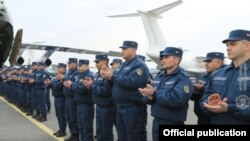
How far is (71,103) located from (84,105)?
2.67ft

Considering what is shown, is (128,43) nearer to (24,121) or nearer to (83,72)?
(83,72)

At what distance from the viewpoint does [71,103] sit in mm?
7660

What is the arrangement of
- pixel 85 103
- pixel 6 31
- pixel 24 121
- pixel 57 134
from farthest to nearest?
pixel 24 121, pixel 57 134, pixel 6 31, pixel 85 103

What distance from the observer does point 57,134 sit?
8.22 metres

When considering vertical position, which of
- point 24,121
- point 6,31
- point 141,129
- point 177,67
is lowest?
point 24,121

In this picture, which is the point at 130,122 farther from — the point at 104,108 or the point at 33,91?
the point at 33,91

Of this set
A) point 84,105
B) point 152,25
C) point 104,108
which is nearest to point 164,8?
point 152,25

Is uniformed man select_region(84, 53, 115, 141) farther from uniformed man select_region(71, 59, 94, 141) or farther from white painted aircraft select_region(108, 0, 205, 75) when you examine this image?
white painted aircraft select_region(108, 0, 205, 75)

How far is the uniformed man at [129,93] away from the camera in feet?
17.9

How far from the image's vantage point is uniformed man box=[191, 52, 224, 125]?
5.01 meters

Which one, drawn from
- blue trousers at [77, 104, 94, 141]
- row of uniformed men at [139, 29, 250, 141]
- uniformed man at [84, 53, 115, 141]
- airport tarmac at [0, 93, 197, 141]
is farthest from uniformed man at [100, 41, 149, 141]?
airport tarmac at [0, 93, 197, 141]

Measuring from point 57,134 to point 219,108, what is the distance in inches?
209

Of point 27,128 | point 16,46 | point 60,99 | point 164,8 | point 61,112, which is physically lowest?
point 27,128

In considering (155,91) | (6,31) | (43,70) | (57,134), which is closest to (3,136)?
(57,134)
